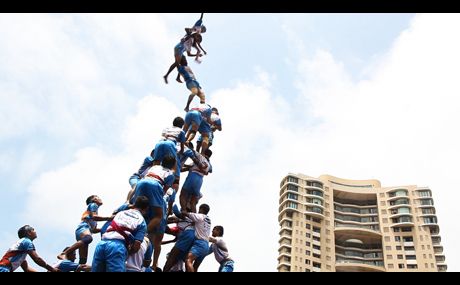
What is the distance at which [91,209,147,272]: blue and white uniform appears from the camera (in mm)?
5062

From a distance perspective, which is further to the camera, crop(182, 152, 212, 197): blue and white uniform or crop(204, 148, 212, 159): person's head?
crop(204, 148, 212, 159): person's head

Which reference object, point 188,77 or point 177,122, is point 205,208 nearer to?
point 177,122

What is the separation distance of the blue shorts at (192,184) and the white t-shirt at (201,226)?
1800 millimetres

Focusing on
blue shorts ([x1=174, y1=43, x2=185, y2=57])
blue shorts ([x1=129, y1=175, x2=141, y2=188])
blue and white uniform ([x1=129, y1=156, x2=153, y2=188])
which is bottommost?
blue shorts ([x1=129, y1=175, x2=141, y2=188])

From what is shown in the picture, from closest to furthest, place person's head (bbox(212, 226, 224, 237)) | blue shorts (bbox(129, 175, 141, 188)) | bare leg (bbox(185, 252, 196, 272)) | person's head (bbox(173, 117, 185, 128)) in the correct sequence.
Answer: bare leg (bbox(185, 252, 196, 272)) → person's head (bbox(212, 226, 224, 237)) → person's head (bbox(173, 117, 185, 128)) → blue shorts (bbox(129, 175, 141, 188))

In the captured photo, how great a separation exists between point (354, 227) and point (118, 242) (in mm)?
83497

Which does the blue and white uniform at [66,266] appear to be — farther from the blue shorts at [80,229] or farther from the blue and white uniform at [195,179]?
the blue and white uniform at [195,179]

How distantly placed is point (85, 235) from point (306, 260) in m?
73.9

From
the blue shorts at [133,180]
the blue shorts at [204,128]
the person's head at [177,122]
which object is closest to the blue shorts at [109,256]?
the blue shorts at [133,180]

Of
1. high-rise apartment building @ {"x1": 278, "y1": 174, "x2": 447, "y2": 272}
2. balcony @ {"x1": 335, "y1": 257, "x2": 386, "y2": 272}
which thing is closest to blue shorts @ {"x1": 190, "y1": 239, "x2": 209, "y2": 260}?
balcony @ {"x1": 335, "y1": 257, "x2": 386, "y2": 272}

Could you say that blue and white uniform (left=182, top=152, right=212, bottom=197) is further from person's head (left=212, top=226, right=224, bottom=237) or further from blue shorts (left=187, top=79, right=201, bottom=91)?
blue shorts (left=187, top=79, right=201, bottom=91)

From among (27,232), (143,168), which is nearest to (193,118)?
(143,168)

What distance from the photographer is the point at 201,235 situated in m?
8.73
